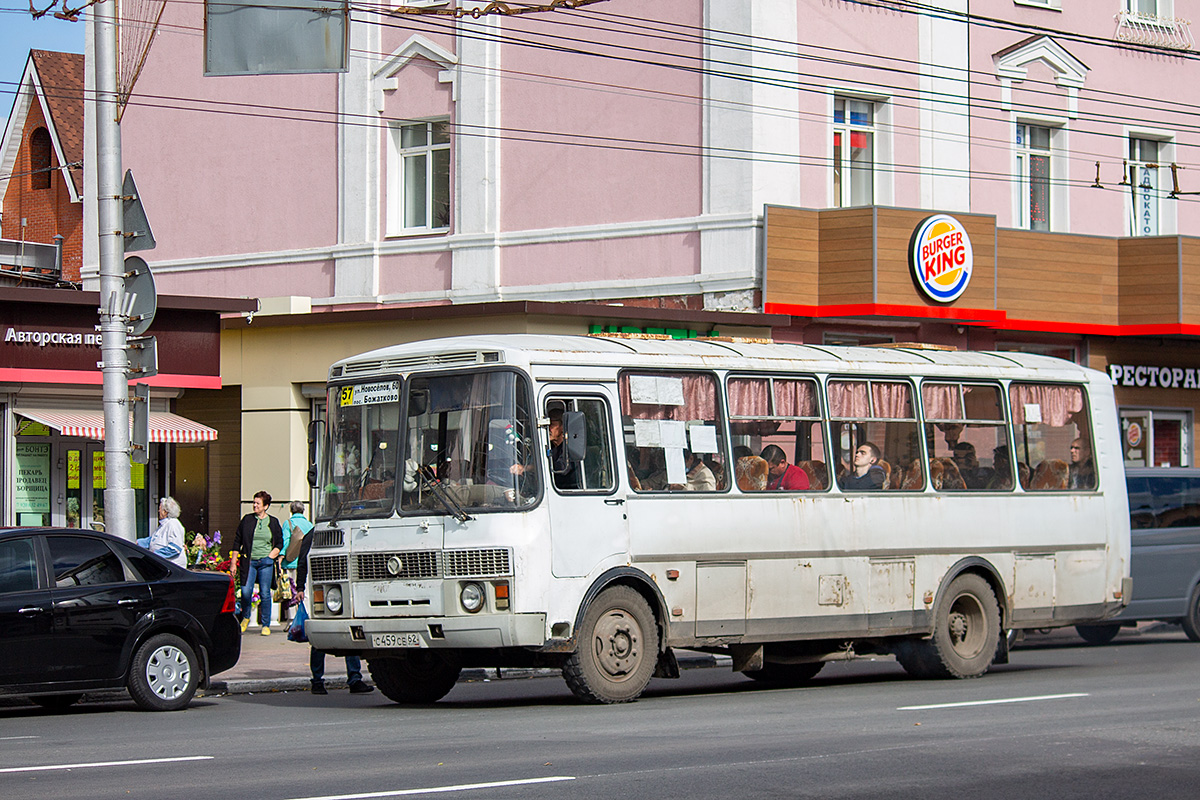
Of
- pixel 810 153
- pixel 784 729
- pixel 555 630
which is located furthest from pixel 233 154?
pixel 784 729

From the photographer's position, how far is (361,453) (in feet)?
45.1

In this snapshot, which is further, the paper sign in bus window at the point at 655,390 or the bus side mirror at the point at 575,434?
the paper sign in bus window at the point at 655,390

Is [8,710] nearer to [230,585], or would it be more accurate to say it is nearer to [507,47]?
[230,585]

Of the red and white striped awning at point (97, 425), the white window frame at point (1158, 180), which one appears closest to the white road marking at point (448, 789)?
the red and white striped awning at point (97, 425)

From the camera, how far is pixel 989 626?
52.6ft

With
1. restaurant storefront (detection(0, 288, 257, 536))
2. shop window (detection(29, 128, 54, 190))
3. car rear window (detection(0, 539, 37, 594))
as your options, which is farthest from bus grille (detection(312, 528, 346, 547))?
shop window (detection(29, 128, 54, 190))

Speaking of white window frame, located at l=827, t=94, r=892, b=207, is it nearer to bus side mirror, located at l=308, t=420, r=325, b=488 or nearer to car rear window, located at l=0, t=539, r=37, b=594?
bus side mirror, located at l=308, t=420, r=325, b=488

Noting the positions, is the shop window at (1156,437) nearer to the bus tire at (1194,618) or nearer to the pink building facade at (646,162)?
the pink building facade at (646,162)

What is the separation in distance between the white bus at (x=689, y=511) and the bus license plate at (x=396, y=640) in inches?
0.7

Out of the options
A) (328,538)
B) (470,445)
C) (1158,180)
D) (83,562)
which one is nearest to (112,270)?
(83,562)

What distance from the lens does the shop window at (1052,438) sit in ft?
55.3

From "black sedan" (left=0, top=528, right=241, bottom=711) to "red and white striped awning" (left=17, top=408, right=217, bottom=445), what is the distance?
8.14 meters

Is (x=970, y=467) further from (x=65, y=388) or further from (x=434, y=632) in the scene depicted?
(x=65, y=388)

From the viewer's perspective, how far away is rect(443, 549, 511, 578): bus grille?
41.8 ft
